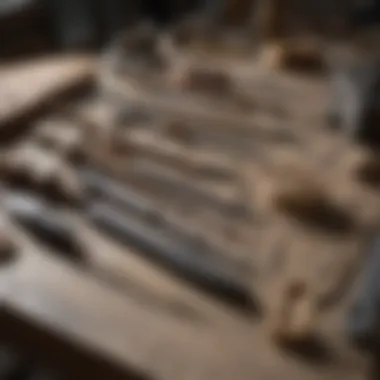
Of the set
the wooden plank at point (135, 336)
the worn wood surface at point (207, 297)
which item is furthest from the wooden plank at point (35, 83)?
the wooden plank at point (135, 336)

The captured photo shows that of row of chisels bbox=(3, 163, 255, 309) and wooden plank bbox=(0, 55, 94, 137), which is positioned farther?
wooden plank bbox=(0, 55, 94, 137)

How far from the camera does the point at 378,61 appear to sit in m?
1.88

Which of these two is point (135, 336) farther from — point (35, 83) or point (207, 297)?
point (35, 83)

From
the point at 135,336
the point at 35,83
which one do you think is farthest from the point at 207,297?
the point at 35,83

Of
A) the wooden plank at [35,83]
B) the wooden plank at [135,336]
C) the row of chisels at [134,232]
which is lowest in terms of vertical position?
the wooden plank at [135,336]

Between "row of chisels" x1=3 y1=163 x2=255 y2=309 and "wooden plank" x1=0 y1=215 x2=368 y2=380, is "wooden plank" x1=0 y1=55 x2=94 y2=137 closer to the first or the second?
"row of chisels" x1=3 y1=163 x2=255 y2=309

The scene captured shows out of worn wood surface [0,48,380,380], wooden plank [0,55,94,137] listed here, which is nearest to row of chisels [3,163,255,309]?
worn wood surface [0,48,380,380]

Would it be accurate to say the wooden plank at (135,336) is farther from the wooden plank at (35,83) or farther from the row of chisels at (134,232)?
the wooden plank at (35,83)

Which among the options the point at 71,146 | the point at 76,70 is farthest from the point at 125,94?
the point at 71,146

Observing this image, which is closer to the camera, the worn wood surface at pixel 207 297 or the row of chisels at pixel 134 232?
the worn wood surface at pixel 207 297

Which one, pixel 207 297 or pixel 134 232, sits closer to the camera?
pixel 207 297

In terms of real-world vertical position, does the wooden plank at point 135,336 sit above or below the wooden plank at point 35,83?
below

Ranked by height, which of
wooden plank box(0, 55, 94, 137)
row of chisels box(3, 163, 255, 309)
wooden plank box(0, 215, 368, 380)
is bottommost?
wooden plank box(0, 215, 368, 380)

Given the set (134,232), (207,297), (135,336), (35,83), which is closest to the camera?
(135,336)
